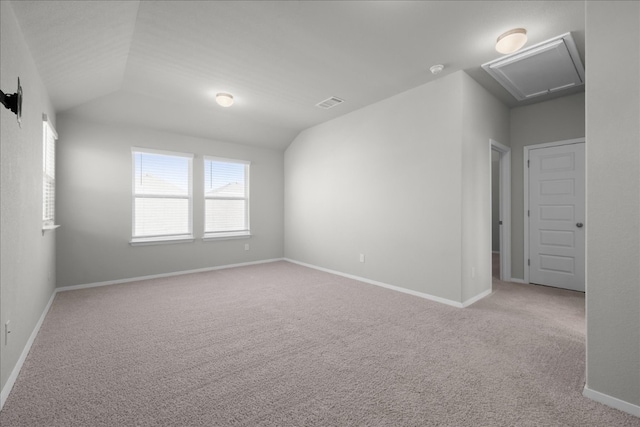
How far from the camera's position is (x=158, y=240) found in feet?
16.0

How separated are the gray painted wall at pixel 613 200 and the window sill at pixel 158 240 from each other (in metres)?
5.29

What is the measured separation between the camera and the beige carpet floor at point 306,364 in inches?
64.4

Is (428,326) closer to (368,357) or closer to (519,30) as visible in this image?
(368,357)

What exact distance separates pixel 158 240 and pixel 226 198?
1.45 m

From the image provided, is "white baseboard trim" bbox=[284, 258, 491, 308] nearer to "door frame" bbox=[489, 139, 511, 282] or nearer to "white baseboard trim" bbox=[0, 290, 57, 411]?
"door frame" bbox=[489, 139, 511, 282]

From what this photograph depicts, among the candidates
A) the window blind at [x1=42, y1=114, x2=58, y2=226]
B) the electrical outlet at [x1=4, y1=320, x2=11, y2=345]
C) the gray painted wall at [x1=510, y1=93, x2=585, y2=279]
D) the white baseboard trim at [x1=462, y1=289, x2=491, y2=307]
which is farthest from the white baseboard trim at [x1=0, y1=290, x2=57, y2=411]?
the gray painted wall at [x1=510, y1=93, x2=585, y2=279]

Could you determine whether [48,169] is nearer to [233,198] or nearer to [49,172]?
[49,172]

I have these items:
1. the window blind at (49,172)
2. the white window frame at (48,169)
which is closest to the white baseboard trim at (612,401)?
the white window frame at (48,169)

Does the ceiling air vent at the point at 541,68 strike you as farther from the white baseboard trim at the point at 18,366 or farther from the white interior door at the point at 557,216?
the white baseboard trim at the point at 18,366

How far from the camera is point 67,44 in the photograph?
2.48m

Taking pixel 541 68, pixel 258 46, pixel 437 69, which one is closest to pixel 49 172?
pixel 258 46

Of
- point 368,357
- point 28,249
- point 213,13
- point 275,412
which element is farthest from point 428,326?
point 28,249

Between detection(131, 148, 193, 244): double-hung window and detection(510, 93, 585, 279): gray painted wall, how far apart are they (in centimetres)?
549

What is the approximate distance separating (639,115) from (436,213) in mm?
2130
